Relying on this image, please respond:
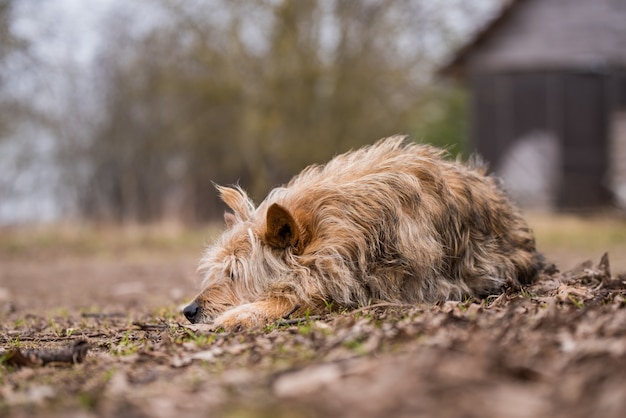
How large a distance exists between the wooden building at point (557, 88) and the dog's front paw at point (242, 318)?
2184 cm

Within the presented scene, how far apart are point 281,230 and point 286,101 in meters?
21.8

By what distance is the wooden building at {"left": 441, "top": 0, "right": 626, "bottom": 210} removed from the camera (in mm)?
26156

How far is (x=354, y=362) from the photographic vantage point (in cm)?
349

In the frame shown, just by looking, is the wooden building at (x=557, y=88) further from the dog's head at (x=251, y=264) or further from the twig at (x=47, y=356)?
the twig at (x=47, y=356)

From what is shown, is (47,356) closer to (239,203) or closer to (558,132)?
(239,203)

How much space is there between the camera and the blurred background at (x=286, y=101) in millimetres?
25734

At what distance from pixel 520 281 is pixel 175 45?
22.4 metres

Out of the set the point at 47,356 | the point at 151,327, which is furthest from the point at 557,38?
the point at 47,356

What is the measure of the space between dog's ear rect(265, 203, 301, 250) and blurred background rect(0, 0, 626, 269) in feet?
61.6

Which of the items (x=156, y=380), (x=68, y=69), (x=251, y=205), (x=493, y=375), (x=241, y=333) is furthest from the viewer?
(x=68, y=69)

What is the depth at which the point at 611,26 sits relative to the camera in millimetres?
26266

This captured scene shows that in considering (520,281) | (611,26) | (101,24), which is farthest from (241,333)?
(611,26)

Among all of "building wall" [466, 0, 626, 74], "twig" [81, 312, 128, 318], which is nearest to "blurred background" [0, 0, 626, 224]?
"building wall" [466, 0, 626, 74]

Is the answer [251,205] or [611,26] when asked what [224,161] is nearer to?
[611,26]
